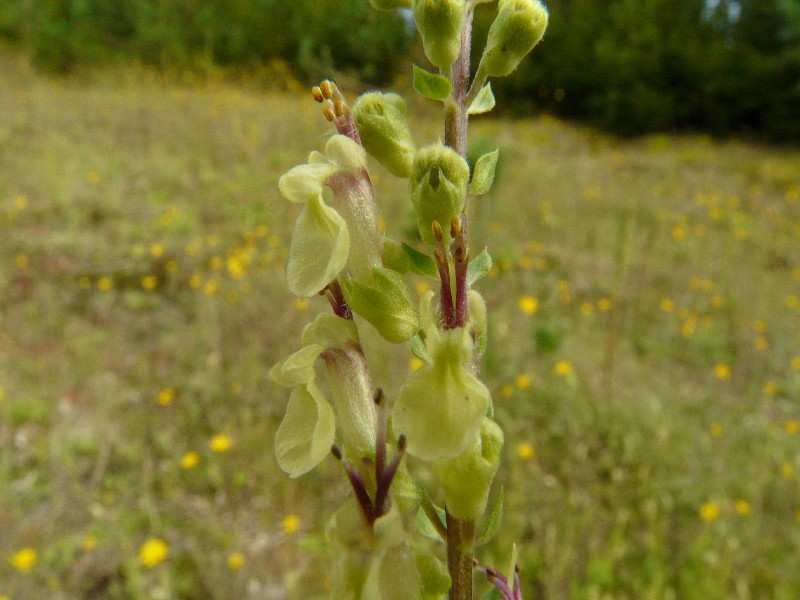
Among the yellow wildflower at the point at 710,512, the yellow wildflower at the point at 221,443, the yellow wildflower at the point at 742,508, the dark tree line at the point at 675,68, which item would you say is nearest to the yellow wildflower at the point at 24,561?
the yellow wildflower at the point at 221,443

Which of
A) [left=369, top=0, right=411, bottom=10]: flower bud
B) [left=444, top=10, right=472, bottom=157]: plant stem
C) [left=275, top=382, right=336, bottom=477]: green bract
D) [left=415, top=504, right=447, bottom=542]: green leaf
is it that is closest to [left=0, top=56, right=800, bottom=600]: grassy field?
[left=369, top=0, right=411, bottom=10]: flower bud

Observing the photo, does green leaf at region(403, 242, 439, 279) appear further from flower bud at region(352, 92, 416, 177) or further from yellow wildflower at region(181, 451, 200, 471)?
yellow wildflower at region(181, 451, 200, 471)

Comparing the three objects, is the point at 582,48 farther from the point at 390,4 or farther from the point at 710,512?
the point at 390,4

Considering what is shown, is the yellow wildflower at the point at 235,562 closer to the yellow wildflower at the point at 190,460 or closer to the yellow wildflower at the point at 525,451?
the yellow wildflower at the point at 190,460

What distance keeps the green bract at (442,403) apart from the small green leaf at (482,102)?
0.85ft

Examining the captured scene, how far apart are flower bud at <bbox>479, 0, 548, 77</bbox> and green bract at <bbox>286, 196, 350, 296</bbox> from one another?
9.5 inches

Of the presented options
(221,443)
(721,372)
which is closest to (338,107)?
(221,443)

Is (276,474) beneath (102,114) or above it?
above

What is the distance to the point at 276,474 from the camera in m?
2.33

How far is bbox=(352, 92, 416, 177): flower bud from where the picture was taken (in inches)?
25.2

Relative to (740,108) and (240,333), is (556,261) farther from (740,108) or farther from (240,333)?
(740,108)

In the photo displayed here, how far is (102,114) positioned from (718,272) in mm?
6483

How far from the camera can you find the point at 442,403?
0.54m

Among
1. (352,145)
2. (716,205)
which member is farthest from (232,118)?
(352,145)
